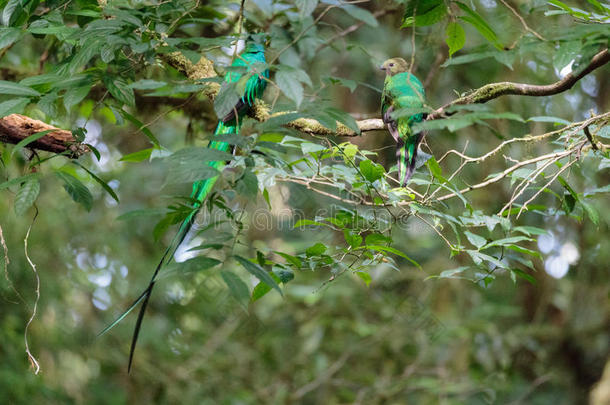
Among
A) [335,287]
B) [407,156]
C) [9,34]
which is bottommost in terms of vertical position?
[335,287]

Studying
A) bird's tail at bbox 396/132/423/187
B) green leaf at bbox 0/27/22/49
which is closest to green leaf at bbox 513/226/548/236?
bird's tail at bbox 396/132/423/187

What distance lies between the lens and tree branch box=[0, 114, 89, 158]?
5.02 ft

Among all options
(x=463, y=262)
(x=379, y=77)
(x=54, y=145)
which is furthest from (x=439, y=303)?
(x=54, y=145)

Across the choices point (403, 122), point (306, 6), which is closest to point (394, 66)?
point (403, 122)

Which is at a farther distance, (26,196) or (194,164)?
(26,196)

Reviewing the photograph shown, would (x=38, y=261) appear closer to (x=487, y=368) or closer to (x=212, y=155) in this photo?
(x=487, y=368)

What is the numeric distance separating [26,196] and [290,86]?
663 millimetres

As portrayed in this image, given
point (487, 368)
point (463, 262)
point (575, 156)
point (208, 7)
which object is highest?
point (575, 156)

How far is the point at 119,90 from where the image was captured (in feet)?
4.37

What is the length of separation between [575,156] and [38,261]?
11.7ft

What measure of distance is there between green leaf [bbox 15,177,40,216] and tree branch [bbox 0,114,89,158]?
19 centimetres

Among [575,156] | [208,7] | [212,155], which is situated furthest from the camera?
[208,7]

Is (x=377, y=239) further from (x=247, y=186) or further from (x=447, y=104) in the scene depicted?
(x=247, y=186)

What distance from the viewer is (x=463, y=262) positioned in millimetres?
3898
